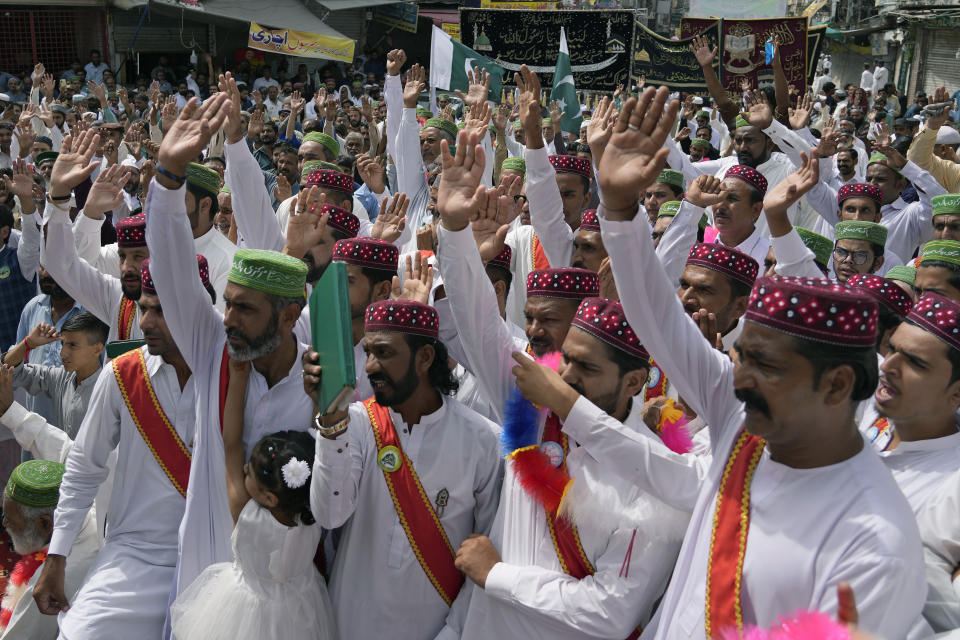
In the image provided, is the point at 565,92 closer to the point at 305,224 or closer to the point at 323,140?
the point at 323,140

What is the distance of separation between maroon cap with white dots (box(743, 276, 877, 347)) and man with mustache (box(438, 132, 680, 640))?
624 millimetres

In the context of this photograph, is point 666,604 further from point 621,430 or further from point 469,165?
point 469,165

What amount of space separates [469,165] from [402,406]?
0.83m

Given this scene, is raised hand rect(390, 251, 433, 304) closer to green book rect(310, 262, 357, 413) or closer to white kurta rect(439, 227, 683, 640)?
white kurta rect(439, 227, 683, 640)

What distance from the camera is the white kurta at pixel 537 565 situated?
251 centimetres

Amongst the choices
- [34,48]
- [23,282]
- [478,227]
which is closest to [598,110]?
[478,227]

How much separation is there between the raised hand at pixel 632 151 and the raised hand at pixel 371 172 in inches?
194

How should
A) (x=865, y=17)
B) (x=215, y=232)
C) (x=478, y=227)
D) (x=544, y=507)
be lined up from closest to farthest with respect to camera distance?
(x=544, y=507) → (x=478, y=227) → (x=215, y=232) → (x=865, y=17)

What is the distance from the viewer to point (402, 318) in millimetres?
3039

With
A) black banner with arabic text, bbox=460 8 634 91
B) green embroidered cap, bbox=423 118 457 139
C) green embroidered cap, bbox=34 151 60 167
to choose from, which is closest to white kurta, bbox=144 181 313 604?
green embroidered cap, bbox=423 118 457 139

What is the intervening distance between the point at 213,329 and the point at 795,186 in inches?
85.6

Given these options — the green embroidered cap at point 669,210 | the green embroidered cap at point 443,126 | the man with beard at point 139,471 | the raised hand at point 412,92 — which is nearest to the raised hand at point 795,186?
the green embroidered cap at point 669,210

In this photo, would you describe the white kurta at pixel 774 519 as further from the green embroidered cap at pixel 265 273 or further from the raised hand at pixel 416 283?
the green embroidered cap at pixel 265 273

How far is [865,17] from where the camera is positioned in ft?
103
